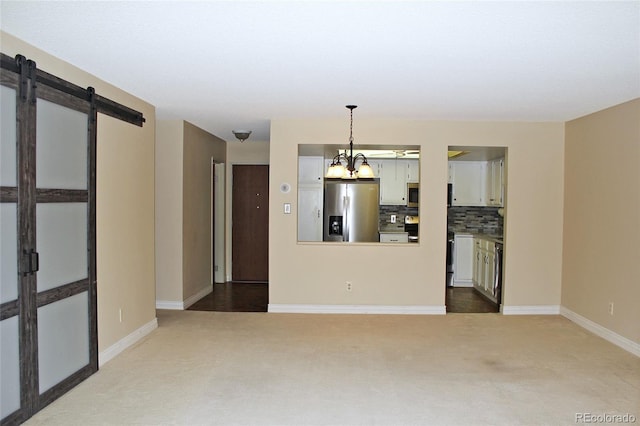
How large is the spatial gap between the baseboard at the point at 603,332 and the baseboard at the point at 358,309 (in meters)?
1.44

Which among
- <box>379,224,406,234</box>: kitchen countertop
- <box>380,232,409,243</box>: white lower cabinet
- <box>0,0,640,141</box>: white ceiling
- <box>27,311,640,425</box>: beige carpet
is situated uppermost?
<box>0,0,640,141</box>: white ceiling

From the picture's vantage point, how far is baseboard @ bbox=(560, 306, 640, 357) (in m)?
Answer: 4.28

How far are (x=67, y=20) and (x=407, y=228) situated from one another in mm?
6283

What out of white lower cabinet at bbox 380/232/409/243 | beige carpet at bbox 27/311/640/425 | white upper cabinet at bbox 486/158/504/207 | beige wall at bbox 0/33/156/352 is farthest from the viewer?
white lower cabinet at bbox 380/232/409/243

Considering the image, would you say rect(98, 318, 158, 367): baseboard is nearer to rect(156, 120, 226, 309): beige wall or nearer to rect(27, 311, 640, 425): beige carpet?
rect(27, 311, 640, 425): beige carpet

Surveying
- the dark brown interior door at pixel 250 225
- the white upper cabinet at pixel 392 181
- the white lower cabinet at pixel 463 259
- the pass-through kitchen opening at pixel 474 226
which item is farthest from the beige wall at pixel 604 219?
the dark brown interior door at pixel 250 225

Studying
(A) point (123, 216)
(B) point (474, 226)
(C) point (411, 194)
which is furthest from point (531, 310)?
(A) point (123, 216)

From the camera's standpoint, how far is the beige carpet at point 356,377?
2988 millimetres

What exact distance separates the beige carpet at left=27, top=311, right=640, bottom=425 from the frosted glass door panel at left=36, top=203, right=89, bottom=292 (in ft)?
2.75

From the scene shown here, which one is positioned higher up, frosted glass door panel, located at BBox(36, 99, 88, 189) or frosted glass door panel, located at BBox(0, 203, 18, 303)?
frosted glass door panel, located at BBox(36, 99, 88, 189)

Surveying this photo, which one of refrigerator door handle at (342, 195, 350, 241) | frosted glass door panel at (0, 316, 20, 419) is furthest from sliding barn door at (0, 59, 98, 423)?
refrigerator door handle at (342, 195, 350, 241)

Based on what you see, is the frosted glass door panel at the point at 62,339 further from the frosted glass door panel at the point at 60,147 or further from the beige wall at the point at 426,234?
the beige wall at the point at 426,234

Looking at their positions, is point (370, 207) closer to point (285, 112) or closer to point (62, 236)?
point (285, 112)

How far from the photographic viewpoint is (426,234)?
5.67 m
